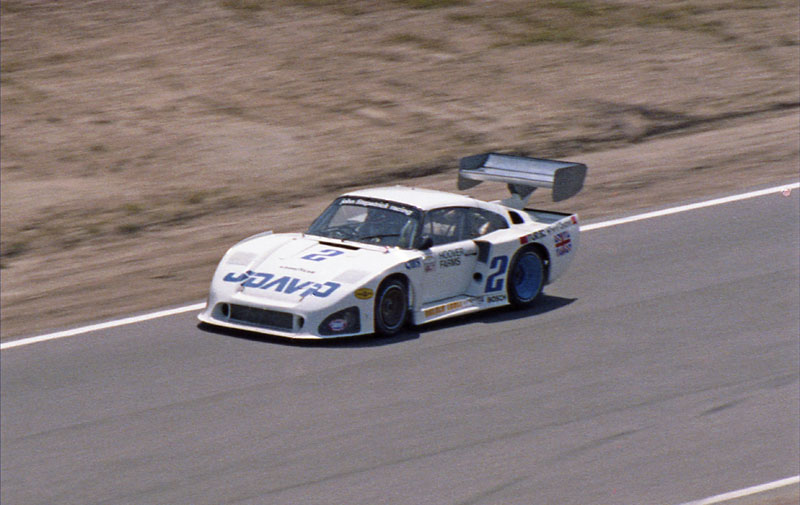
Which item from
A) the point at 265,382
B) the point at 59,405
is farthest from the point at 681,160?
the point at 59,405

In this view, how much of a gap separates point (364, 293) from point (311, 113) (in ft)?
28.7

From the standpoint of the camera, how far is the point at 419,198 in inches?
476

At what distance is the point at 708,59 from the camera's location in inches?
843

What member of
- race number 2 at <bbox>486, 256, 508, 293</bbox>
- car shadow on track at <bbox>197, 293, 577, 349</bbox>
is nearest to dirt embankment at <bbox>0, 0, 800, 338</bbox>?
car shadow on track at <bbox>197, 293, 577, 349</bbox>

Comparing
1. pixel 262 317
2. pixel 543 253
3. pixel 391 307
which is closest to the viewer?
pixel 262 317

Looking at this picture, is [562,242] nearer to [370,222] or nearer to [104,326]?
[370,222]

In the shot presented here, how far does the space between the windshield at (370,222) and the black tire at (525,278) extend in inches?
48.4

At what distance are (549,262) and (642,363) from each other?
1.91 m

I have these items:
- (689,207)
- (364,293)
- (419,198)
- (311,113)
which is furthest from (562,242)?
(311,113)

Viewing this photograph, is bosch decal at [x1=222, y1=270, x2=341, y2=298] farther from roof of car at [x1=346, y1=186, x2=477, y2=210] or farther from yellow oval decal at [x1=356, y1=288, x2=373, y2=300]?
roof of car at [x1=346, y1=186, x2=477, y2=210]

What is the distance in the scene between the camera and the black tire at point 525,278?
488 inches

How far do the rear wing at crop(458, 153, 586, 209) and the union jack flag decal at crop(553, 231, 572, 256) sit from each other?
1.37 ft

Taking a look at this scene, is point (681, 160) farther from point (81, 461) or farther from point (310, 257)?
point (81, 461)

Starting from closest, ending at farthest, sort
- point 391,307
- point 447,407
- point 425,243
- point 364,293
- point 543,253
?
point 447,407 < point 364,293 < point 391,307 < point 425,243 < point 543,253
